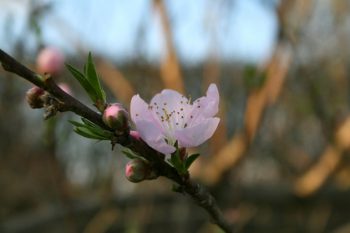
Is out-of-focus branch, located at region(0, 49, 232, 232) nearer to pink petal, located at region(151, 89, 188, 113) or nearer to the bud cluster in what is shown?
the bud cluster

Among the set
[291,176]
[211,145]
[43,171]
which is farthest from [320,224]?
[43,171]

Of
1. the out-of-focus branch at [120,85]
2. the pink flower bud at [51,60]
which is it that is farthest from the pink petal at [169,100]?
the out-of-focus branch at [120,85]

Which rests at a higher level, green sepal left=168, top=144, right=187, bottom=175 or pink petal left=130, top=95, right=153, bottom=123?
pink petal left=130, top=95, right=153, bottom=123

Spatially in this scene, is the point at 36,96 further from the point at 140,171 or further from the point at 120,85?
the point at 120,85

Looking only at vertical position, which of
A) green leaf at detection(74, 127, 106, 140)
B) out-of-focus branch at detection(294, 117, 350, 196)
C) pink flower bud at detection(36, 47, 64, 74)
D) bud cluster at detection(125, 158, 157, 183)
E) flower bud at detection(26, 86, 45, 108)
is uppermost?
pink flower bud at detection(36, 47, 64, 74)

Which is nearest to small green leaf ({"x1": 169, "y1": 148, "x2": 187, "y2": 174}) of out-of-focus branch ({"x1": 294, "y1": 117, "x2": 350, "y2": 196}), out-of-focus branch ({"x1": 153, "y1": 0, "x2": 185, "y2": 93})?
out-of-focus branch ({"x1": 294, "y1": 117, "x2": 350, "y2": 196})

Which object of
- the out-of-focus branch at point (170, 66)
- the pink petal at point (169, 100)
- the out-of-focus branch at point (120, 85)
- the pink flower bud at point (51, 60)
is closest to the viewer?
the pink petal at point (169, 100)

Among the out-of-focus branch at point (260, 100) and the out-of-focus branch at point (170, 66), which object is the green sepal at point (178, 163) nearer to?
the out-of-focus branch at point (260, 100)
